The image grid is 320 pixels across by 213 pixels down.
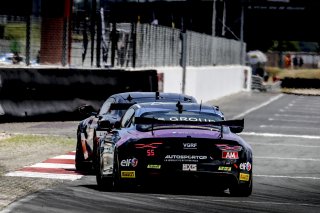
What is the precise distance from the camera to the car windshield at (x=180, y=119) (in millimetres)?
12836

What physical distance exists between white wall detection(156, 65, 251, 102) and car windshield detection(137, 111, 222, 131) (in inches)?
625

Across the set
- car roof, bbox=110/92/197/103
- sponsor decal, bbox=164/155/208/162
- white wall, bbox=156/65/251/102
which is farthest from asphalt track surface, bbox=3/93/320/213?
white wall, bbox=156/65/251/102

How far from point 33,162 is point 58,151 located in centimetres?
240

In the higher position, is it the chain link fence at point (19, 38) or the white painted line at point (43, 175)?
the chain link fence at point (19, 38)

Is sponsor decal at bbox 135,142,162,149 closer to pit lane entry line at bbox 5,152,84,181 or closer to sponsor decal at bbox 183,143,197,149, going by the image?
sponsor decal at bbox 183,143,197,149

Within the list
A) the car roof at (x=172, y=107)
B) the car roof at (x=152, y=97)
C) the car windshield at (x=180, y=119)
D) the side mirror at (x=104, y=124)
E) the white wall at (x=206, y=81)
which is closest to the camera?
the car windshield at (x=180, y=119)

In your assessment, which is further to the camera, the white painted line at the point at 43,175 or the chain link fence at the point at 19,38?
the chain link fence at the point at 19,38

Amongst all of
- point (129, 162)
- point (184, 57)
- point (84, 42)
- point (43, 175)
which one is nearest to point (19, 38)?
point (84, 42)

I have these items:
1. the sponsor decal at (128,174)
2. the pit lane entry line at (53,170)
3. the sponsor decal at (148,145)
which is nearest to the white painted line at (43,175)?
the pit lane entry line at (53,170)

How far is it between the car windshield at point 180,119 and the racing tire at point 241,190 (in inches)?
31.2

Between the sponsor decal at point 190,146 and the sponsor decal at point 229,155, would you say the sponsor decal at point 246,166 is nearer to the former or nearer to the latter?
the sponsor decal at point 229,155

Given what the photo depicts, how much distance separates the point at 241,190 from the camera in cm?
1272

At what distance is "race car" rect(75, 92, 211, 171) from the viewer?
1541 cm

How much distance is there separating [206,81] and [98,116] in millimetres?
29008
